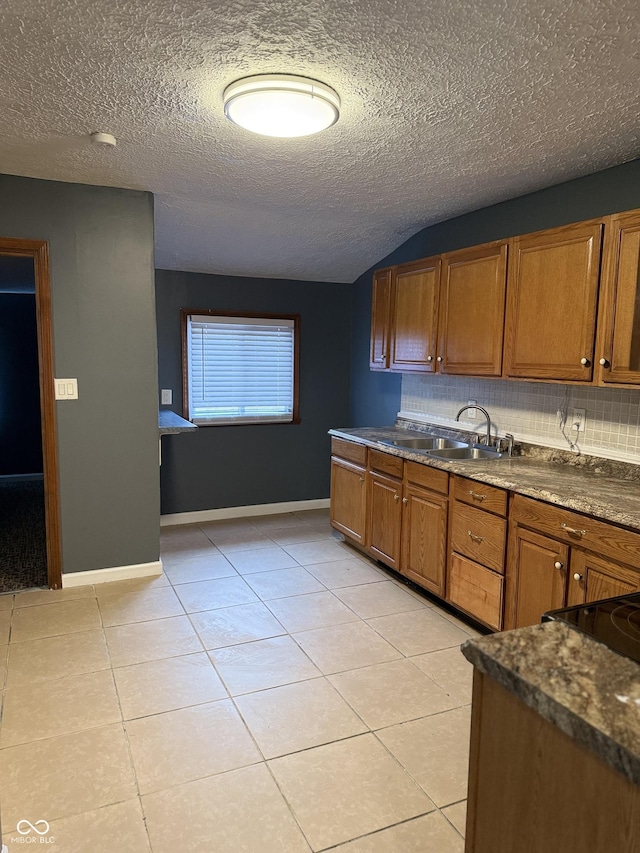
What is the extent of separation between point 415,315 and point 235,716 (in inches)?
104

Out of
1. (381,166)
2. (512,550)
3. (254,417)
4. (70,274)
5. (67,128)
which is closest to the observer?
(67,128)

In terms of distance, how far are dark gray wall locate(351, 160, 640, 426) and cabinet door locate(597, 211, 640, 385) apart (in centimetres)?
37

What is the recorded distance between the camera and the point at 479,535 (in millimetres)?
2994

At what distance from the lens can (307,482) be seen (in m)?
5.53

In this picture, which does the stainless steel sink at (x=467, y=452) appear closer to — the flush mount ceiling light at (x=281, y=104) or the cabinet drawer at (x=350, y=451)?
the cabinet drawer at (x=350, y=451)

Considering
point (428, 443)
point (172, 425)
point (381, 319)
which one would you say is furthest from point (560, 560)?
point (172, 425)

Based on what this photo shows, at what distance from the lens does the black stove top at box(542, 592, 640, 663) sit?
1159 mm

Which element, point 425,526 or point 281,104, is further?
point 425,526

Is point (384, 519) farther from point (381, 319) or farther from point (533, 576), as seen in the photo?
point (381, 319)

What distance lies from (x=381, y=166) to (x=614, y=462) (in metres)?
1.89

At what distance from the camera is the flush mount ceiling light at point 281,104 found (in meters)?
2.01

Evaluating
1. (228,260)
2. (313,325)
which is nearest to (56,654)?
(228,260)

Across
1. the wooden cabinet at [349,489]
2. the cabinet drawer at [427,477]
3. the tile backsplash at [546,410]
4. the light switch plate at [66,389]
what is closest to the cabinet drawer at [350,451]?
the wooden cabinet at [349,489]

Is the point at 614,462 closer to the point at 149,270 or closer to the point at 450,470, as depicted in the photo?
the point at 450,470
